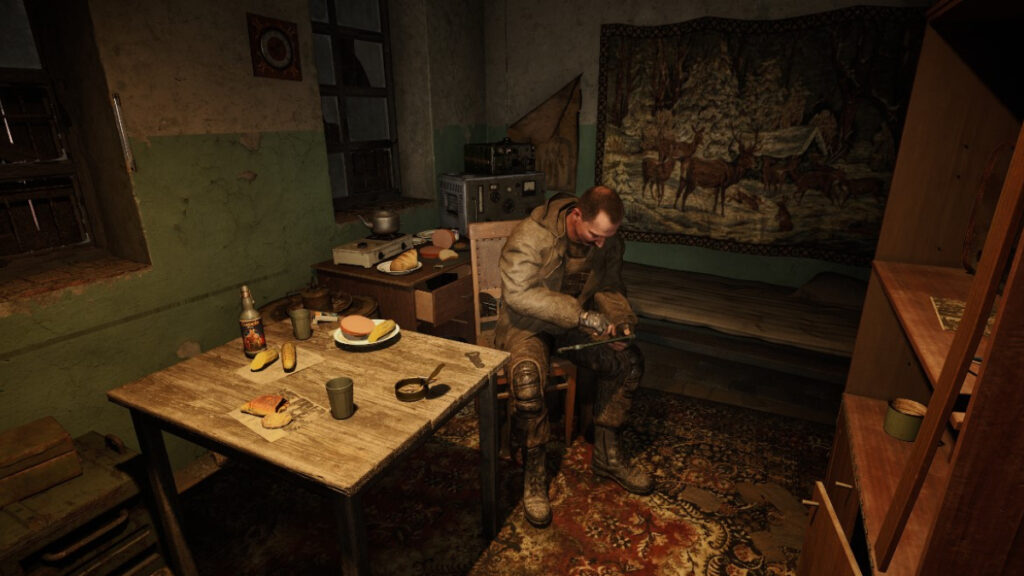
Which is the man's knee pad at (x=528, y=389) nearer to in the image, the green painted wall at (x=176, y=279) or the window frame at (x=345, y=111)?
the green painted wall at (x=176, y=279)

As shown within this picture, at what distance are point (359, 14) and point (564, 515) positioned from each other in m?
4.65

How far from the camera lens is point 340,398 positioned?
1862 millimetres

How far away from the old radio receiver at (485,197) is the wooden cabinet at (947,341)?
305cm

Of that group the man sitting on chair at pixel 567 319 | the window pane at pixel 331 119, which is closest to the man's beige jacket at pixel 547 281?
the man sitting on chair at pixel 567 319

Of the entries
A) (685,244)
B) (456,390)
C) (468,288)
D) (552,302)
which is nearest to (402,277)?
(468,288)

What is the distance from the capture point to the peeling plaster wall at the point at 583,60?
4449 mm

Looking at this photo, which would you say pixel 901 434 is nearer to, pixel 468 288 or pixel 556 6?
pixel 468 288

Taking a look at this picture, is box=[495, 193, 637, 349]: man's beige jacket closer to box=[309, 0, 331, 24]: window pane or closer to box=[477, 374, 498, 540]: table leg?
box=[477, 374, 498, 540]: table leg

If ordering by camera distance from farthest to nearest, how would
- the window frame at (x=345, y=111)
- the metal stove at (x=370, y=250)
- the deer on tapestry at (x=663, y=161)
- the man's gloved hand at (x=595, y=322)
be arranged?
1. the deer on tapestry at (x=663, y=161)
2. the window frame at (x=345, y=111)
3. the metal stove at (x=370, y=250)
4. the man's gloved hand at (x=595, y=322)

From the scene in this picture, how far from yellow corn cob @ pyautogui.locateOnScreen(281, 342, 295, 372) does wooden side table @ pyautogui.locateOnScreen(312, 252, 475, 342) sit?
135 cm

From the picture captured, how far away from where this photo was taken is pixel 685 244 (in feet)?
16.2

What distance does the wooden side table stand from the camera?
370 cm

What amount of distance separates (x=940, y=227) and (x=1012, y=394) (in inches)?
64.1

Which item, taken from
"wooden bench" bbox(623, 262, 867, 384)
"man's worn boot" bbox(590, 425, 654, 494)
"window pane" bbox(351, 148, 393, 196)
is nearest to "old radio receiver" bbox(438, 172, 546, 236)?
"window pane" bbox(351, 148, 393, 196)
